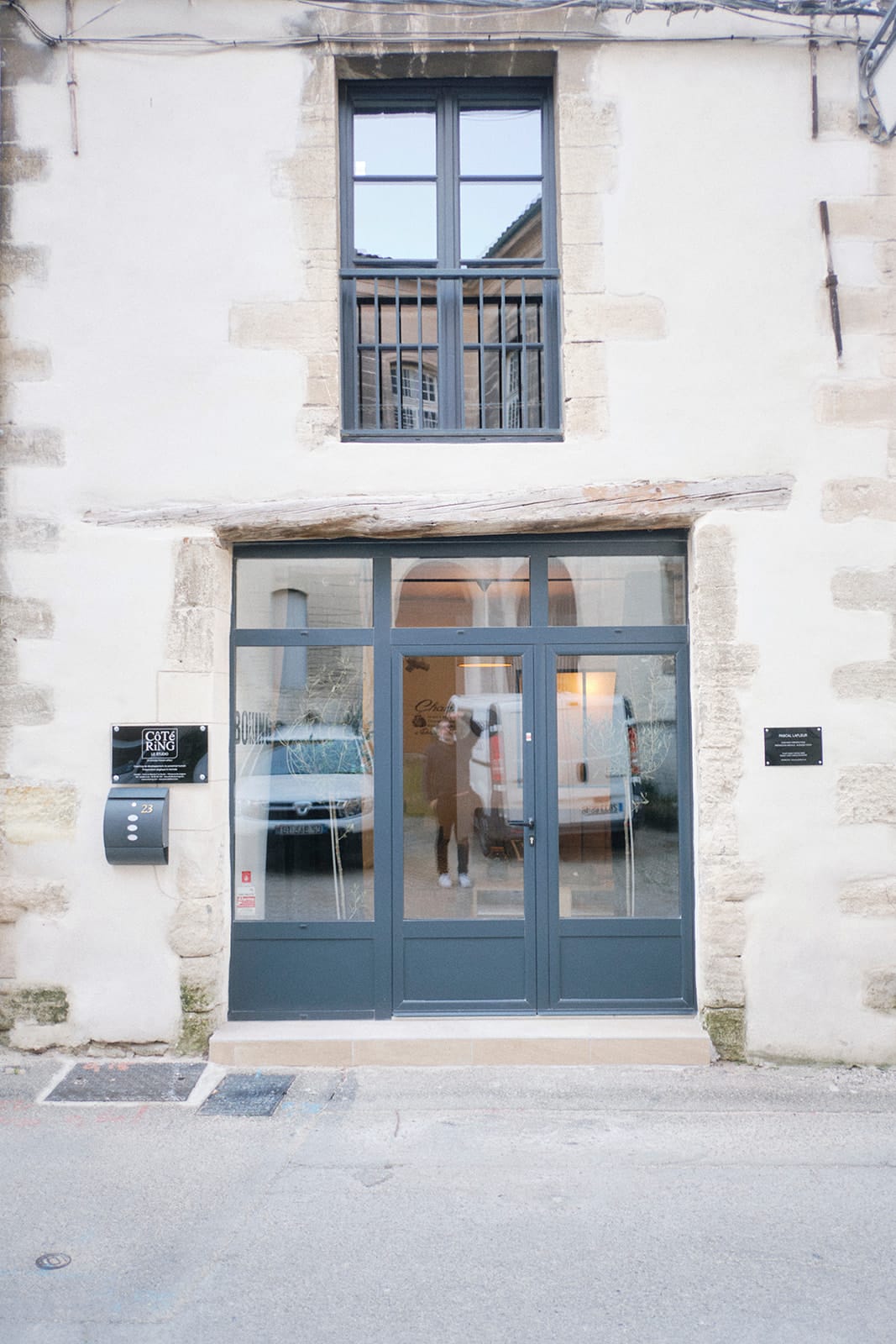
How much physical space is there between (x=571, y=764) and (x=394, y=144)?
3447 mm

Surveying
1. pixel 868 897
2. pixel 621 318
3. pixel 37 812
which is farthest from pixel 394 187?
pixel 868 897

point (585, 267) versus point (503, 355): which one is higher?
point (585, 267)

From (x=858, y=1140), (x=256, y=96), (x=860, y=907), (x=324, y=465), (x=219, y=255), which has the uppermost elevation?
(x=256, y=96)

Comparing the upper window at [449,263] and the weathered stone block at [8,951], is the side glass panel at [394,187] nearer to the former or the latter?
the upper window at [449,263]

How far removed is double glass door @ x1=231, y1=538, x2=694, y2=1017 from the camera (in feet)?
16.1

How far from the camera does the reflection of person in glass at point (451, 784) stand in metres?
4.95

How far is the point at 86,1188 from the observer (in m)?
3.53

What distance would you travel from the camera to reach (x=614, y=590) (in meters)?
4.97

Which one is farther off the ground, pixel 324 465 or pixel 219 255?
pixel 219 255

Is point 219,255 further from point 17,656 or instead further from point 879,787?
point 879,787

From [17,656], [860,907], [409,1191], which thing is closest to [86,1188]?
[409,1191]

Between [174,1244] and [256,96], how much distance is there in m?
5.08

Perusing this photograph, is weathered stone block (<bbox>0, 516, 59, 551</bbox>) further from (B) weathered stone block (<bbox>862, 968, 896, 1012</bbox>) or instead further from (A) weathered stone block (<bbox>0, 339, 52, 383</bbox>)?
(B) weathered stone block (<bbox>862, 968, 896, 1012</bbox>)

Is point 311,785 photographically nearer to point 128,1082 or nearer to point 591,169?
point 128,1082
